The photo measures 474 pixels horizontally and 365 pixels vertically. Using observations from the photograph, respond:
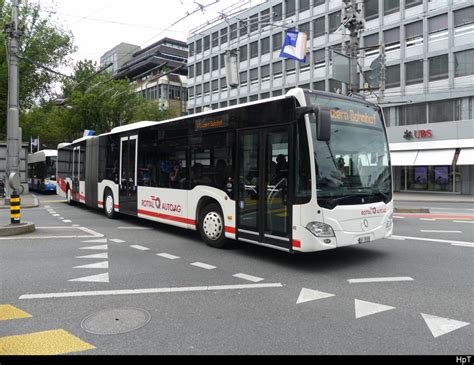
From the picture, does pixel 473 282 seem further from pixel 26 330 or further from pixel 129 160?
pixel 129 160

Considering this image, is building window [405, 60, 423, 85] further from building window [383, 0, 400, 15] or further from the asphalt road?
the asphalt road

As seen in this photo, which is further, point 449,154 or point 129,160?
point 449,154

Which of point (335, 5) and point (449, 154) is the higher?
point (335, 5)

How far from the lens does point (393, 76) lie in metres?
33.1

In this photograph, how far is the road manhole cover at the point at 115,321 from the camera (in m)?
4.05

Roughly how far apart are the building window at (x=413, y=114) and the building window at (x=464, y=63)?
10.9 feet

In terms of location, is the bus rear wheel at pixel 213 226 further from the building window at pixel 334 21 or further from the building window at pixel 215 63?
the building window at pixel 215 63

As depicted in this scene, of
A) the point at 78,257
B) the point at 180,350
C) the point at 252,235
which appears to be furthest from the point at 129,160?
the point at 180,350

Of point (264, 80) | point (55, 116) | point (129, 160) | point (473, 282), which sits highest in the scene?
point (264, 80)

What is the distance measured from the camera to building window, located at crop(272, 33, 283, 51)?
43.2 m

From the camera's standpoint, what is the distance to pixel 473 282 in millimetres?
5809

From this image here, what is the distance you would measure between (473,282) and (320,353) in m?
3.54

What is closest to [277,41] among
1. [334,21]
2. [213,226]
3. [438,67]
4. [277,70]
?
[277,70]

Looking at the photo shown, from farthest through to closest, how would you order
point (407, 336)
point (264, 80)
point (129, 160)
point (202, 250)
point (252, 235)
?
1. point (264, 80)
2. point (129, 160)
3. point (202, 250)
4. point (252, 235)
5. point (407, 336)
